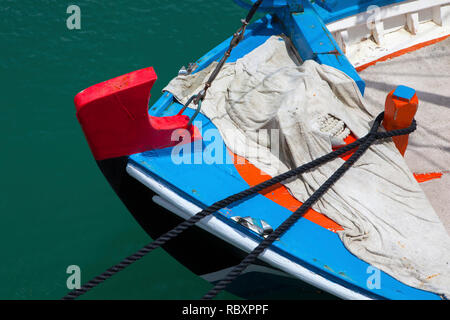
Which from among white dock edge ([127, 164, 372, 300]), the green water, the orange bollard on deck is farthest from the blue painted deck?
the green water

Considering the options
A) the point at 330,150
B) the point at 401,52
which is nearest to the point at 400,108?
the point at 330,150

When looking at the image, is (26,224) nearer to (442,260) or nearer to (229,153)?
(229,153)

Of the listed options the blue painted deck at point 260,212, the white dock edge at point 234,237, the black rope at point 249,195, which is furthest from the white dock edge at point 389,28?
the white dock edge at point 234,237

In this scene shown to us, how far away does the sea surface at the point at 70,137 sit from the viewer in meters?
4.84

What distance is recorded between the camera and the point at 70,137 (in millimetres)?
5930

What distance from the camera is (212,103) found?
440 cm

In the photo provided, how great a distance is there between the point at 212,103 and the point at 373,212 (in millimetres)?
1682

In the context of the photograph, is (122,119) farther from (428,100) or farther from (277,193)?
(428,100)

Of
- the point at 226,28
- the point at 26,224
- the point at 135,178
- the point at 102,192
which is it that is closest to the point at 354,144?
the point at 135,178

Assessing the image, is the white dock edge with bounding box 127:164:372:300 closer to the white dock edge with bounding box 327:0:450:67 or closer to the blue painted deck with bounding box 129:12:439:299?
the blue painted deck with bounding box 129:12:439:299

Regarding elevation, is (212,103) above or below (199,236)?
above

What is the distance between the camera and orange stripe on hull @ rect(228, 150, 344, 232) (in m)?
3.59

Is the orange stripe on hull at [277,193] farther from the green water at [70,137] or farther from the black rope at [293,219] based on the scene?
the green water at [70,137]
